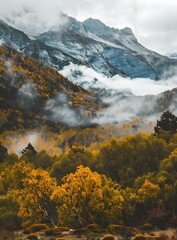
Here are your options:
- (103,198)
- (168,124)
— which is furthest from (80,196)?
(168,124)

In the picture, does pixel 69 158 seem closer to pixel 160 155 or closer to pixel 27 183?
pixel 160 155

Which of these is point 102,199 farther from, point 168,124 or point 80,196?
point 168,124

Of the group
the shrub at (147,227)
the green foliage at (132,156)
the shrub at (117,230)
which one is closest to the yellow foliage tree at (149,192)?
the shrub at (147,227)

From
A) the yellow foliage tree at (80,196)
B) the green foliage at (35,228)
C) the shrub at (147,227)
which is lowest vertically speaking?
the shrub at (147,227)

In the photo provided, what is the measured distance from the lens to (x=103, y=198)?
66.2 meters

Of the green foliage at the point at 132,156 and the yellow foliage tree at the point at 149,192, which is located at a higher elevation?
the green foliage at the point at 132,156

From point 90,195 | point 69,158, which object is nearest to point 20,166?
point 69,158

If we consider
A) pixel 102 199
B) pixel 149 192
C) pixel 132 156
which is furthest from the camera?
pixel 132 156

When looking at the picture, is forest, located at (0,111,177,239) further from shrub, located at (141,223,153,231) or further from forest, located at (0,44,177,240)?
shrub, located at (141,223,153,231)

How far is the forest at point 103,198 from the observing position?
59438 millimetres

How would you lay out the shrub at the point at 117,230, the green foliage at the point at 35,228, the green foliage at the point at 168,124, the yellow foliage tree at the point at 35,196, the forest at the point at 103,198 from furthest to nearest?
Answer: 1. the green foliage at the point at 168,124
2. the yellow foliage tree at the point at 35,196
3. the forest at the point at 103,198
4. the green foliage at the point at 35,228
5. the shrub at the point at 117,230

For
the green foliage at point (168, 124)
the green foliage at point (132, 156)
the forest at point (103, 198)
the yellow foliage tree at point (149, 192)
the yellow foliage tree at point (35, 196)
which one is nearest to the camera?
the forest at point (103, 198)

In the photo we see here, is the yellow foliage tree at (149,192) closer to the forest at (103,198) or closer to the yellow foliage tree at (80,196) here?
the forest at (103,198)

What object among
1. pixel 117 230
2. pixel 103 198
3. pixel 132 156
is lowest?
pixel 117 230
